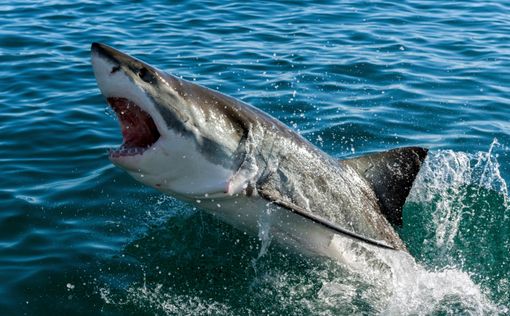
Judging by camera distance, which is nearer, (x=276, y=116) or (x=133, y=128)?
(x=133, y=128)

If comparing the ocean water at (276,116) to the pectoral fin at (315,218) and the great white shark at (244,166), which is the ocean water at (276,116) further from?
the pectoral fin at (315,218)

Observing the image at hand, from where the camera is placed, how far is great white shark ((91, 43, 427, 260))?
18.0 ft

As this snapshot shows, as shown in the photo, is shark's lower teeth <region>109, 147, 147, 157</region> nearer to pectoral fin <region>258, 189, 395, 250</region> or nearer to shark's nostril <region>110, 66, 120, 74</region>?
shark's nostril <region>110, 66, 120, 74</region>

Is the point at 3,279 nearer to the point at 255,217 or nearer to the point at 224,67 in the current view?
the point at 255,217

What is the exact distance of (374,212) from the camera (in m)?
6.68

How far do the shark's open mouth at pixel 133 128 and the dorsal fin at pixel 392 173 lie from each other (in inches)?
78.5

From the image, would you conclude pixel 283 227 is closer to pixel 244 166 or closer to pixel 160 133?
pixel 244 166

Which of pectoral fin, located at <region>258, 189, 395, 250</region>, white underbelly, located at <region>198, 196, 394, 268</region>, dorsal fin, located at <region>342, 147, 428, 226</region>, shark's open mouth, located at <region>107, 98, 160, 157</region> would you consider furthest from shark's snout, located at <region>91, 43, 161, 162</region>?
dorsal fin, located at <region>342, 147, 428, 226</region>

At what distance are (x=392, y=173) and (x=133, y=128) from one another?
2.49 meters

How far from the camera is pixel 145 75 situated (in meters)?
5.48

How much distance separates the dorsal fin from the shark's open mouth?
6.54ft

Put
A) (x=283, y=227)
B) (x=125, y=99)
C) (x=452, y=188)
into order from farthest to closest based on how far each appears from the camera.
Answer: (x=452, y=188) → (x=283, y=227) → (x=125, y=99)

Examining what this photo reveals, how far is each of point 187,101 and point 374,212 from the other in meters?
2.03

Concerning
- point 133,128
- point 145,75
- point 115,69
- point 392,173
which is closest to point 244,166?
point 133,128
